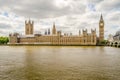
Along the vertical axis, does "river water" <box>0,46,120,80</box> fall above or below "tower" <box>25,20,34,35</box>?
below

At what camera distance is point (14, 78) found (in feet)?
41.3

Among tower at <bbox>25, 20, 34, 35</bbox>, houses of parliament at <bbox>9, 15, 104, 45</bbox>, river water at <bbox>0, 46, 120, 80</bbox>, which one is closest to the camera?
river water at <bbox>0, 46, 120, 80</bbox>

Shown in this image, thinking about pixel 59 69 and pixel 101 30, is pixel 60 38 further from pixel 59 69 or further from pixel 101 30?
pixel 59 69

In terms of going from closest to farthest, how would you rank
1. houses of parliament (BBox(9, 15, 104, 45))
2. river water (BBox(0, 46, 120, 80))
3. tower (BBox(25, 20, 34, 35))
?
river water (BBox(0, 46, 120, 80)) < houses of parliament (BBox(9, 15, 104, 45)) < tower (BBox(25, 20, 34, 35))

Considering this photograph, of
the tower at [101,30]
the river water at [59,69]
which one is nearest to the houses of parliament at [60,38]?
the tower at [101,30]

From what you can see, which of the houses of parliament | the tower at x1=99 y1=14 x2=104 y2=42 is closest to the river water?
the houses of parliament

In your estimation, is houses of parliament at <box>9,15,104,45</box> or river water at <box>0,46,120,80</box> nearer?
river water at <box>0,46,120,80</box>

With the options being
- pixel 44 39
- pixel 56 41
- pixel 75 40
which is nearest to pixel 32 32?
pixel 44 39

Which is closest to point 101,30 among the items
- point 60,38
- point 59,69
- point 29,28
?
point 60,38

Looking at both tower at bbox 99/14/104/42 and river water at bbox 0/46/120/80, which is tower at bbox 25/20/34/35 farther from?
river water at bbox 0/46/120/80

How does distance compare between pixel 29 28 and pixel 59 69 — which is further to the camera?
pixel 29 28

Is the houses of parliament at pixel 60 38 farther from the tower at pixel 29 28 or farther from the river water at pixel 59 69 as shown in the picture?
the river water at pixel 59 69

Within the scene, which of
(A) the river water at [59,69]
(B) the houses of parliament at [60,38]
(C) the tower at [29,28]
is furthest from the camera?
(C) the tower at [29,28]

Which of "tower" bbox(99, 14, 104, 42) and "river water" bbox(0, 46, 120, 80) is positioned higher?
"tower" bbox(99, 14, 104, 42)
